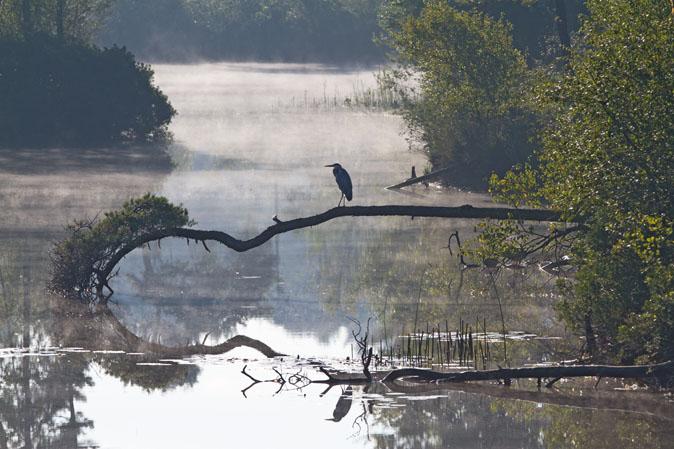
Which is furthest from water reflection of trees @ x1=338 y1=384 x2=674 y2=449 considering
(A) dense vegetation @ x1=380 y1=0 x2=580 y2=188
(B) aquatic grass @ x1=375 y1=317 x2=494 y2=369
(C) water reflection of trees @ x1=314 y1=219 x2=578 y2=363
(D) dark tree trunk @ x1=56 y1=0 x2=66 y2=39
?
(D) dark tree trunk @ x1=56 y1=0 x2=66 y2=39

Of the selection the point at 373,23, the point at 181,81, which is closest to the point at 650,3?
the point at 181,81

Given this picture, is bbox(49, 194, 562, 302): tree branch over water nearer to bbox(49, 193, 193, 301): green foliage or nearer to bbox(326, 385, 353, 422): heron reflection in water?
bbox(49, 193, 193, 301): green foliage

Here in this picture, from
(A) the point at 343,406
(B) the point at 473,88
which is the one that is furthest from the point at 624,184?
(B) the point at 473,88

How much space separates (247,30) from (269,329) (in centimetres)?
8797

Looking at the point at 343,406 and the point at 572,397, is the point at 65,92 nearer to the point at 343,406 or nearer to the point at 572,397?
the point at 343,406

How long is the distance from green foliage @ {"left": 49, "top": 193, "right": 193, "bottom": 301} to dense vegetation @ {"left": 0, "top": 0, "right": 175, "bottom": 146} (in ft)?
96.7

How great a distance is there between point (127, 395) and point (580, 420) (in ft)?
17.3

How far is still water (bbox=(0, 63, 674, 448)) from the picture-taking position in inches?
473

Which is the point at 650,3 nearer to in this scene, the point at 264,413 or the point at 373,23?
the point at 264,413

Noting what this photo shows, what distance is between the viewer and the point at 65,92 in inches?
1914

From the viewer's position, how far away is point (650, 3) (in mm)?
16281

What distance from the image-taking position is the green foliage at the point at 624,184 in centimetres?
1341

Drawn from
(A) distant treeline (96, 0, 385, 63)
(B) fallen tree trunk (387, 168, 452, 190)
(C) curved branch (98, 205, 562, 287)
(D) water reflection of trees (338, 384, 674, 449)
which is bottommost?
(D) water reflection of trees (338, 384, 674, 449)

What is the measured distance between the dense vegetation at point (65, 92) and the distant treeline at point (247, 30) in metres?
49.1
